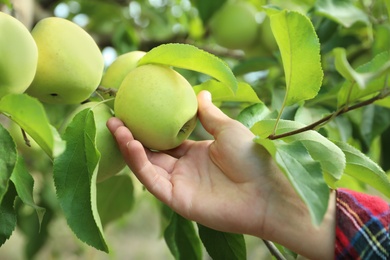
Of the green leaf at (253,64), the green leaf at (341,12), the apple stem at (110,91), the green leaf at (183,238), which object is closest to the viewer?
the apple stem at (110,91)

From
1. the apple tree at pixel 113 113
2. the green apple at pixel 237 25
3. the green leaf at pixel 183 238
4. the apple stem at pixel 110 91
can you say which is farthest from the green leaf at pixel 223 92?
the green apple at pixel 237 25

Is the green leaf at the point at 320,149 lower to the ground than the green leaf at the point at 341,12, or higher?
higher

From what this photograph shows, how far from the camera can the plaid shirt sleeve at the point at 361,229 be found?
0.65 metres

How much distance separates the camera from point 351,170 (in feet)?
2.21

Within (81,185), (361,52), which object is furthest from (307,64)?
(361,52)

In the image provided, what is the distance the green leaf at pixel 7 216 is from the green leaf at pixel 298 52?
0.33 meters

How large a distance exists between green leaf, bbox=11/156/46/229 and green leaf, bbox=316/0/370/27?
0.59m

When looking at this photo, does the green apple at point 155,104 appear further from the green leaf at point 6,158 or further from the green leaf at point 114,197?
the green leaf at point 114,197

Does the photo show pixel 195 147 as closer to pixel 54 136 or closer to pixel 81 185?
pixel 81 185

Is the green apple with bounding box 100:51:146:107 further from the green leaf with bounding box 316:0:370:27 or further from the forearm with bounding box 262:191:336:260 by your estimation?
the green leaf with bounding box 316:0:370:27

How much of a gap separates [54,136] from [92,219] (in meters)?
0.15

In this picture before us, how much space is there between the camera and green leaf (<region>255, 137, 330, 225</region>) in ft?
1.65

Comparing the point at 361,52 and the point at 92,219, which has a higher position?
the point at 92,219

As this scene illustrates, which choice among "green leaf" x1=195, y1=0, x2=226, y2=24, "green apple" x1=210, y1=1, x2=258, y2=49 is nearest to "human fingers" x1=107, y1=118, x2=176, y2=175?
"green leaf" x1=195, y1=0, x2=226, y2=24
